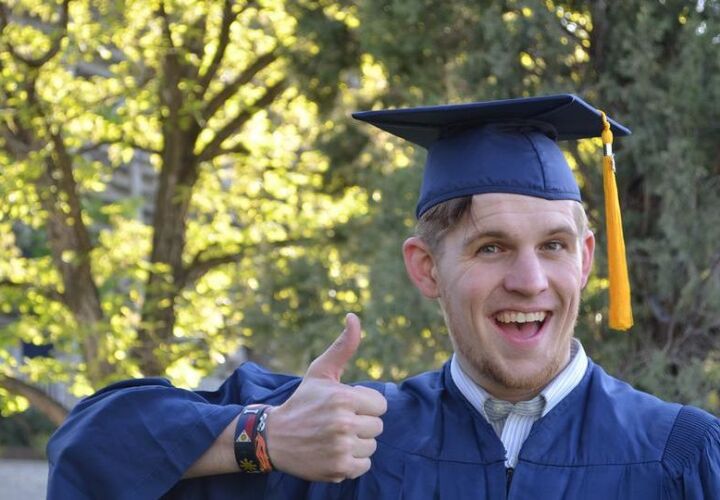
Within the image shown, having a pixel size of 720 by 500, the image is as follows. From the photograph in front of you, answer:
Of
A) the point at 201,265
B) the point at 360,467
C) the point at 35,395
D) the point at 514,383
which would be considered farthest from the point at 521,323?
the point at 201,265

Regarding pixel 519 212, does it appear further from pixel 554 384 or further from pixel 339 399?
pixel 339 399

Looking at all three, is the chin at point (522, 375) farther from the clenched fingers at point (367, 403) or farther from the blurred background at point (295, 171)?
the blurred background at point (295, 171)

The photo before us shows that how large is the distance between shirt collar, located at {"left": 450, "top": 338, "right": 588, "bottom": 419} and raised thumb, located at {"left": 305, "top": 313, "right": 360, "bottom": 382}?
1.09 ft

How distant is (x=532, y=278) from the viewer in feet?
8.35

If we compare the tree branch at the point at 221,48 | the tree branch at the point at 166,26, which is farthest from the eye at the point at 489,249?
the tree branch at the point at 221,48


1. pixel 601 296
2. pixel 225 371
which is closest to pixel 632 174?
pixel 601 296

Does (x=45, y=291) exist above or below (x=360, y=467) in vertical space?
below

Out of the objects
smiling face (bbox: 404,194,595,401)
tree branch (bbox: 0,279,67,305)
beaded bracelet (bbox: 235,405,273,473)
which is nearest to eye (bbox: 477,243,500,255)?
smiling face (bbox: 404,194,595,401)

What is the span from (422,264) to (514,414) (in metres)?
0.42

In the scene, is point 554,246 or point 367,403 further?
point 554,246

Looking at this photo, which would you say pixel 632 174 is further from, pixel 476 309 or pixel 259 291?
pixel 259 291

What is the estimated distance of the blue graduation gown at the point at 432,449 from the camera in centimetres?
250

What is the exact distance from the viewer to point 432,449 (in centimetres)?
271

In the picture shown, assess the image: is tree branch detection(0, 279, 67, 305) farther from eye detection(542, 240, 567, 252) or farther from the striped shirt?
eye detection(542, 240, 567, 252)
